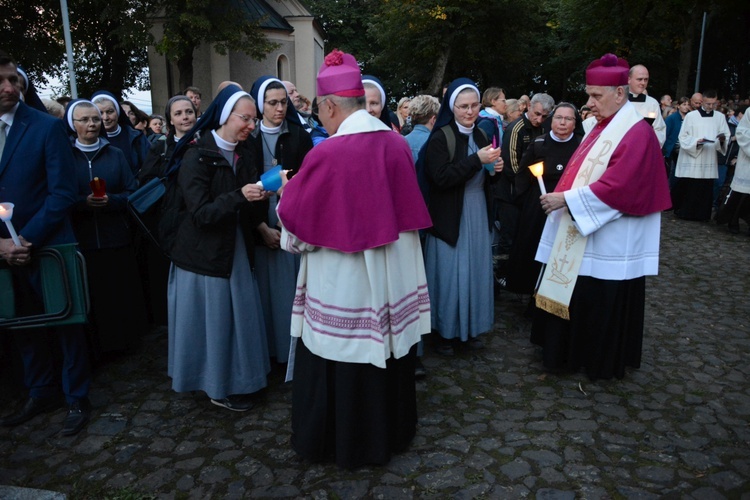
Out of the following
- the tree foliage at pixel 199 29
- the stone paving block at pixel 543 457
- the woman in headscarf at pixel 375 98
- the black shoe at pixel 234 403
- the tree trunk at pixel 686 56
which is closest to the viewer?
the stone paving block at pixel 543 457

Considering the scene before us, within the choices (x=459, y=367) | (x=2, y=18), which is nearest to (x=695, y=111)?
(x=459, y=367)

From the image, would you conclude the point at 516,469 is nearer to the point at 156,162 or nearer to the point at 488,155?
the point at 488,155

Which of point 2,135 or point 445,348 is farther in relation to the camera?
point 445,348

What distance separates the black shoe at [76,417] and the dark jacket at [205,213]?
45.5 inches

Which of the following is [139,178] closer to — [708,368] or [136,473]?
[136,473]

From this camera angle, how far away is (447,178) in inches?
179

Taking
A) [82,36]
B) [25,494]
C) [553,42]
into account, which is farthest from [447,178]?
[553,42]

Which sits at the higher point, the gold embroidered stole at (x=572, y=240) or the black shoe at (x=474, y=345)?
the gold embroidered stole at (x=572, y=240)

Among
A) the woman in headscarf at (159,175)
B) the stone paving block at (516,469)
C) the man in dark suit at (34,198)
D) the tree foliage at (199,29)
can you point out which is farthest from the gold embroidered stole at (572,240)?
the tree foliage at (199,29)

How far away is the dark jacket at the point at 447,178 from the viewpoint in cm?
453

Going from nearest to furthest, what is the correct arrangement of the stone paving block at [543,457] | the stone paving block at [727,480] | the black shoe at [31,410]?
the stone paving block at [727,480] → the stone paving block at [543,457] → the black shoe at [31,410]

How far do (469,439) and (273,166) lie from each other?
2.36 m

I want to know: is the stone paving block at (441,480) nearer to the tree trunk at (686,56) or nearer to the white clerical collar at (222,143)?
the white clerical collar at (222,143)

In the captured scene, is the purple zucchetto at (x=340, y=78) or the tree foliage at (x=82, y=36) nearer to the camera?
the purple zucchetto at (x=340, y=78)
